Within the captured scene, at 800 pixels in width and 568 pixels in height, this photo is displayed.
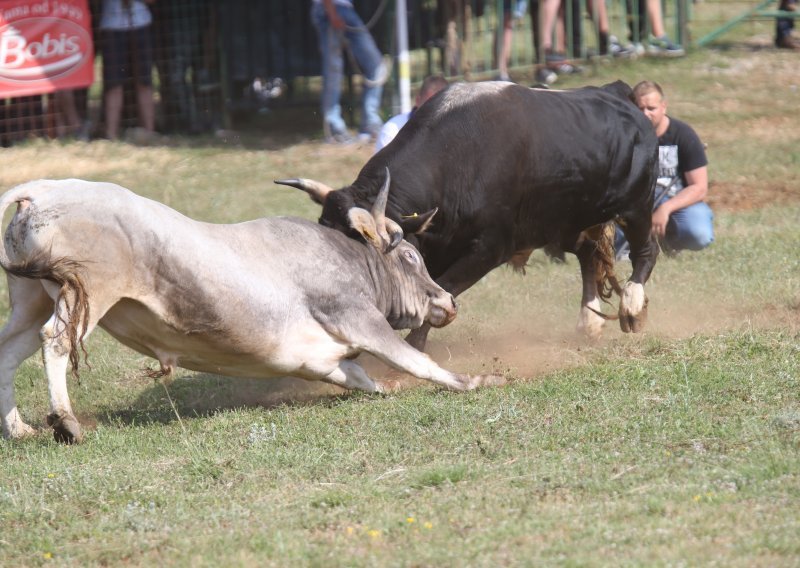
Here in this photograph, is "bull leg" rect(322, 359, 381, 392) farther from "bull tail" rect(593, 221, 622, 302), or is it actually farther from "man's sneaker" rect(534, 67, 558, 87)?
"man's sneaker" rect(534, 67, 558, 87)

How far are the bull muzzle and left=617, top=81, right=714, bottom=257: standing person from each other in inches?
107

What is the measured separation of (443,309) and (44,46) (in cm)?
795

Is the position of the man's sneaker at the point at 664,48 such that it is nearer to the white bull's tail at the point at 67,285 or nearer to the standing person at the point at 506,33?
the standing person at the point at 506,33

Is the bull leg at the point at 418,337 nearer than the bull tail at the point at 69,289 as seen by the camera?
No

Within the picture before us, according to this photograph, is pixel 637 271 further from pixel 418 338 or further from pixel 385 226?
pixel 385 226

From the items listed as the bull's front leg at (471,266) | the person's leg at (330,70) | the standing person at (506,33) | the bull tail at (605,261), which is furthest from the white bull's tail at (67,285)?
the standing person at (506,33)

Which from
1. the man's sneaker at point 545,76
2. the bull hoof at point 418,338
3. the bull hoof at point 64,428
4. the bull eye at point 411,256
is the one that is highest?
the man's sneaker at point 545,76

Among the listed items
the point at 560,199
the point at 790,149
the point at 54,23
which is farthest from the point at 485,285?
the point at 54,23

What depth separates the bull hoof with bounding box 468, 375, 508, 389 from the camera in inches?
262

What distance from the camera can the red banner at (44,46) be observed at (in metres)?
13.2

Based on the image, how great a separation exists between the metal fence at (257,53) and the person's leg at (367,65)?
30 centimetres

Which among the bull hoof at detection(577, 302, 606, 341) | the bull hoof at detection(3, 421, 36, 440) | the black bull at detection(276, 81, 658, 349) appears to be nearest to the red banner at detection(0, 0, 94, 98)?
the black bull at detection(276, 81, 658, 349)

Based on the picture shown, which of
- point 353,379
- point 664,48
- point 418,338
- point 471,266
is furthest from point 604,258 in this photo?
point 664,48

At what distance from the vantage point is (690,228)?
31.7 ft
